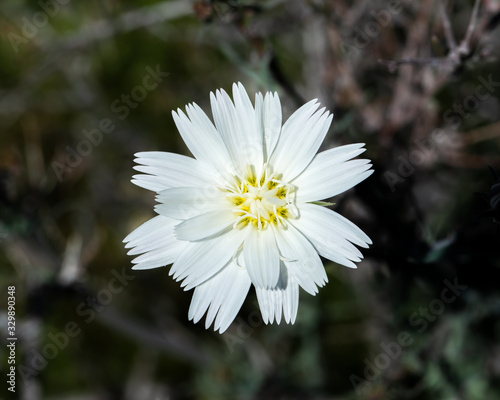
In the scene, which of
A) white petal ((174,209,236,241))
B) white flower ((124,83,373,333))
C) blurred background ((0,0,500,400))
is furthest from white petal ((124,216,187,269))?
blurred background ((0,0,500,400))

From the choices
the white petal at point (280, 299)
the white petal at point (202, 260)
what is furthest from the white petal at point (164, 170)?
the white petal at point (280, 299)

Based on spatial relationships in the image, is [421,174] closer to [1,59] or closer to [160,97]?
[160,97]

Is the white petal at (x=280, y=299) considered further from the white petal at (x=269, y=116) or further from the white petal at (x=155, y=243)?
the white petal at (x=269, y=116)

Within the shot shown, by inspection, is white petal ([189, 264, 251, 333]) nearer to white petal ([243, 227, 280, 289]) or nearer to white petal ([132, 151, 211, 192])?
white petal ([243, 227, 280, 289])

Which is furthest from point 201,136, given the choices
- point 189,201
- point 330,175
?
point 330,175

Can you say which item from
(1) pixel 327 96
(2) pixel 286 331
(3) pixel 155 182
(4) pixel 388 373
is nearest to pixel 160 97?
(1) pixel 327 96
